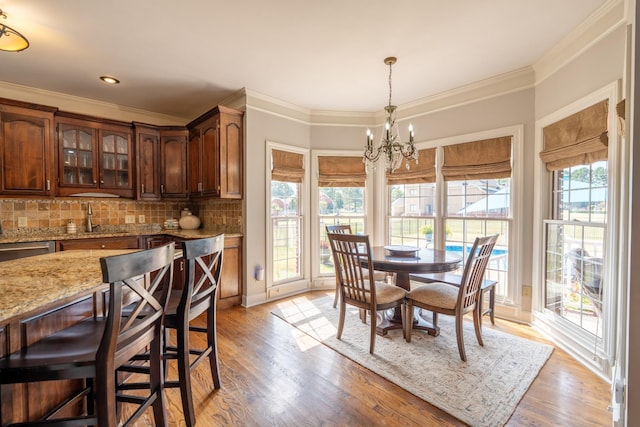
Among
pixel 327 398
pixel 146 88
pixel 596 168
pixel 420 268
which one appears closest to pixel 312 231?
pixel 420 268

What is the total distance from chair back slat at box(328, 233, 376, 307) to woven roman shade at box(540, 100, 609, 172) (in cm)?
191

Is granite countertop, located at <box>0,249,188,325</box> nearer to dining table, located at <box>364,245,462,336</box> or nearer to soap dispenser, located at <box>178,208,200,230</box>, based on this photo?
dining table, located at <box>364,245,462,336</box>

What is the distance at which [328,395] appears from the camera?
6.07 feet

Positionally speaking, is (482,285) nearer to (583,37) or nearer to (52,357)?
(583,37)

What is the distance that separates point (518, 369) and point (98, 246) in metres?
4.44

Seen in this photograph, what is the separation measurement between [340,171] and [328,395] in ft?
9.60

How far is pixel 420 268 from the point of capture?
2.40 metres

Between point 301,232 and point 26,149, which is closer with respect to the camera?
point 26,149

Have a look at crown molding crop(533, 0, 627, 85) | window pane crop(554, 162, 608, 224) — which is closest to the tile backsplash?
window pane crop(554, 162, 608, 224)

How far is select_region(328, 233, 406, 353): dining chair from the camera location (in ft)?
7.70

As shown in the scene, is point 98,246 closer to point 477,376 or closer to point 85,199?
point 85,199

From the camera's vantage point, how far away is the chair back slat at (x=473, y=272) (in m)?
2.17

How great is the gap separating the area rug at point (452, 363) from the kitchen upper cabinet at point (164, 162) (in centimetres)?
249

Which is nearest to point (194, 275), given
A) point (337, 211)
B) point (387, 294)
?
point (387, 294)
